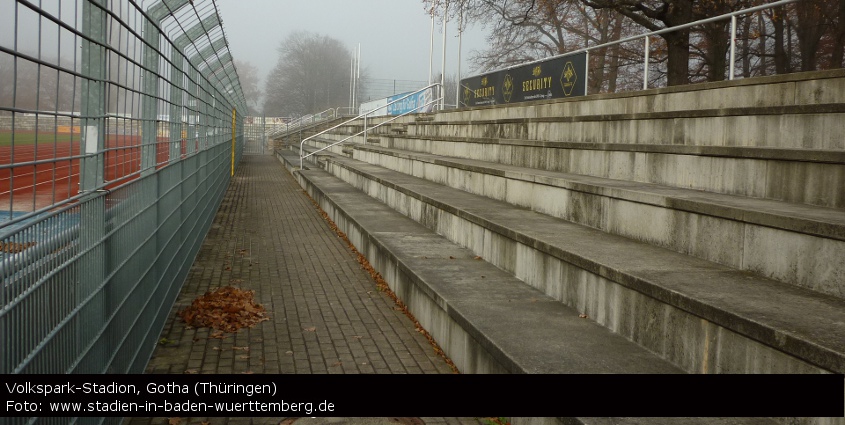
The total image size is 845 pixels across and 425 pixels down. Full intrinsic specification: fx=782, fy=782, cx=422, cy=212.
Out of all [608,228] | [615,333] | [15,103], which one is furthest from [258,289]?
[15,103]

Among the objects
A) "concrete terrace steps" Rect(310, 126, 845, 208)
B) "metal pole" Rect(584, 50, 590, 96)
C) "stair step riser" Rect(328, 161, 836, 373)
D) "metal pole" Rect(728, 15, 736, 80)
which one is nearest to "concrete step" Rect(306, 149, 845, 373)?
"stair step riser" Rect(328, 161, 836, 373)

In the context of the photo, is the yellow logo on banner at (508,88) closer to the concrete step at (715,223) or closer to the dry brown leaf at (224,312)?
the concrete step at (715,223)

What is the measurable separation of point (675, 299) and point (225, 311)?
4.35 metres

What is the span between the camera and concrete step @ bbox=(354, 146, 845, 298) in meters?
4.02

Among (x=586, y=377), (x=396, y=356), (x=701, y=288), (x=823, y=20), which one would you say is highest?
(x=823, y=20)

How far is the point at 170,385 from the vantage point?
4.37 metres

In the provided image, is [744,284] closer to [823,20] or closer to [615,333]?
[615,333]

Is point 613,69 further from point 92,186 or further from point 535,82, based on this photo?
point 92,186

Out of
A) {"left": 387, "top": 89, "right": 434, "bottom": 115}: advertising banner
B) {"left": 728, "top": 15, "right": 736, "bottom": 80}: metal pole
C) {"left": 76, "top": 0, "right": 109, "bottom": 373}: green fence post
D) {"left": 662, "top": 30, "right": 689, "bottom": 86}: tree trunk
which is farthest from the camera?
{"left": 387, "top": 89, "right": 434, "bottom": 115}: advertising banner

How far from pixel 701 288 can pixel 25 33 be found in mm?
3320

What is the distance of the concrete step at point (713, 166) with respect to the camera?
5.03 metres

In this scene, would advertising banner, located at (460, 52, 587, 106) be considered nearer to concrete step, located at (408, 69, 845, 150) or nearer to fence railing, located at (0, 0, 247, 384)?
concrete step, located at (408, 69, 845, 150)

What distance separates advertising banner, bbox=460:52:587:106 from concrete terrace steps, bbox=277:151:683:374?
185 inches

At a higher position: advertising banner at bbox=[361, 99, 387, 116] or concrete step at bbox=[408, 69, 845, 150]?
advertising banner at bbox=[361, 99, 387, 116]
